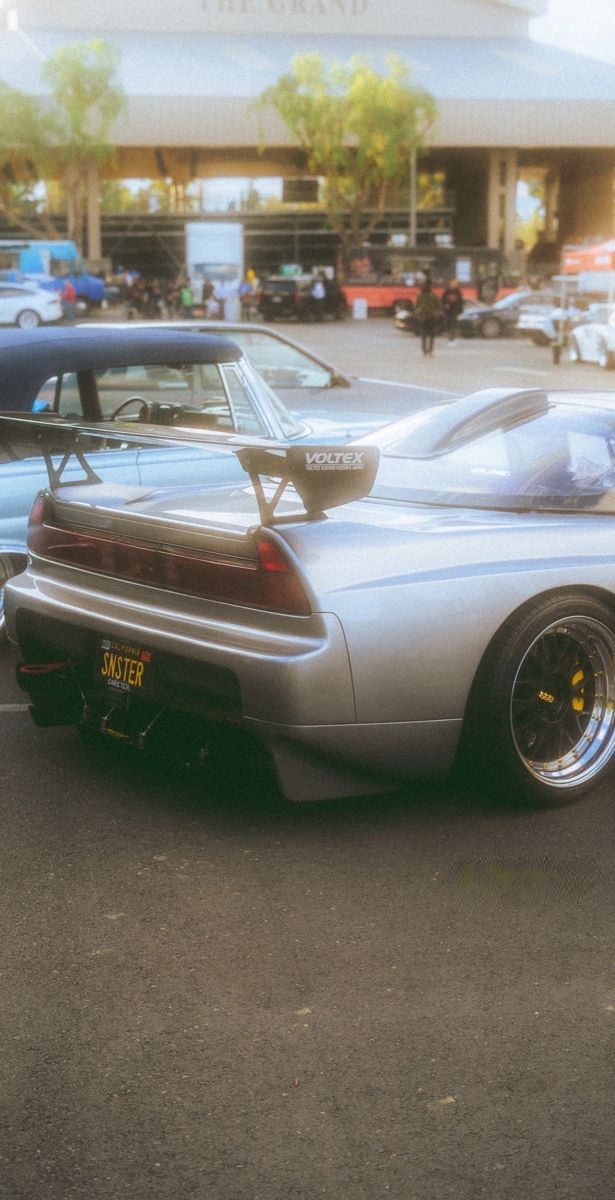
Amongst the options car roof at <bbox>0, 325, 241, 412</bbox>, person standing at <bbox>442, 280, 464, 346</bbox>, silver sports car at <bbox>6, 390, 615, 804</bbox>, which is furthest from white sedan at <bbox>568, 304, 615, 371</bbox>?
silver sports car at <bbox>6, 390, 615, 804</bbox>

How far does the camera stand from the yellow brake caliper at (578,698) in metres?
4.62

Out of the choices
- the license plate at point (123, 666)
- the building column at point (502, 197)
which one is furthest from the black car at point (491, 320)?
the building column at point (502, 197)

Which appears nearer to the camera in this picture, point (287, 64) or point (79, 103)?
point (79, 103)

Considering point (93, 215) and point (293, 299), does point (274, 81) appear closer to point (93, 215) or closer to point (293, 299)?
point (93, 215)

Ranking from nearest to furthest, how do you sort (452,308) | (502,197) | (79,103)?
(452,308) < (79,103) < (502,197)

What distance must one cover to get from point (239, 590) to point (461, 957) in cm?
125

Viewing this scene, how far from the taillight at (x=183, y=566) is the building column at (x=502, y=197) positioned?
79.5m

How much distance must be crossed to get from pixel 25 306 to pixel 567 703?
37534 mm

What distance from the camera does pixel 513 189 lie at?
268 feet

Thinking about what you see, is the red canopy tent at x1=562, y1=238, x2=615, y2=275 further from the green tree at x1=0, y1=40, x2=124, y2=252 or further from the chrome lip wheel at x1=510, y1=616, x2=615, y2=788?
the green tree at x1=0, y1=40, x2=124, y2=252

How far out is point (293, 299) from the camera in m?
50.4

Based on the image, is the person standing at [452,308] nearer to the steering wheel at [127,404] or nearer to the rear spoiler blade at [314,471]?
the steering wheel at [127,404]

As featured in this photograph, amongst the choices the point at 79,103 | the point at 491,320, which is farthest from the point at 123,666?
the point at 79,103

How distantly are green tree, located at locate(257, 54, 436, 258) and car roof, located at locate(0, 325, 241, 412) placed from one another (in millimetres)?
62278
